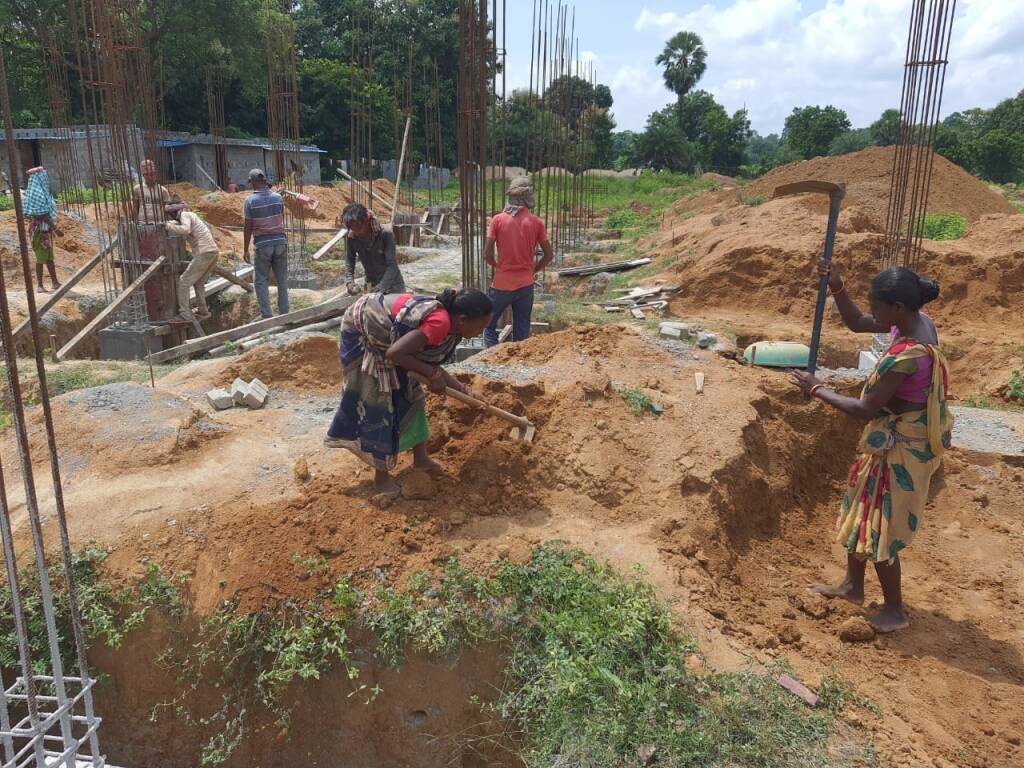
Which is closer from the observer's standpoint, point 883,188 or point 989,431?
point 989,431

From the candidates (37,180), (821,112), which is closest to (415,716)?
(37,180)

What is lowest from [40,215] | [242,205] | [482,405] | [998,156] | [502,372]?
[502,372]

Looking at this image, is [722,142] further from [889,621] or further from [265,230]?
[889,621]

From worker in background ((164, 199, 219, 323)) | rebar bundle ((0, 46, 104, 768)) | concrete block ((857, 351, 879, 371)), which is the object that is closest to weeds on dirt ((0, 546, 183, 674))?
rebar bundle ((0, 46, 104, 768))

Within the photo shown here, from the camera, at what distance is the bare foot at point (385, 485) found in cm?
408

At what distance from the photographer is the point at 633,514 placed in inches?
162

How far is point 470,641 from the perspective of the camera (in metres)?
3.38

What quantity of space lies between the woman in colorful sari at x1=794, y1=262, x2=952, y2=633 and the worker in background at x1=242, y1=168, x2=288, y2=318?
6.48 m

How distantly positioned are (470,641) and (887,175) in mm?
15000

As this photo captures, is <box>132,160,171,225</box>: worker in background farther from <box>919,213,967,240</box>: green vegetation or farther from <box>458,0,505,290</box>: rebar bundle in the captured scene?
<box>919,213,967,240</box>: green vegetation

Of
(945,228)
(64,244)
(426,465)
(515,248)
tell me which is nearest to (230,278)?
(515,248)

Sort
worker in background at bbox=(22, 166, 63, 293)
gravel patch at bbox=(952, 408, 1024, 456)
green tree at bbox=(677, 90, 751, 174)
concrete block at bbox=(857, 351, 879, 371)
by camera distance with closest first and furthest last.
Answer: gravel patch at bbox=(952, 408, 1024, 456) → concrete block at bbox=(857, 351, 879, 371) → worker in background at bbox=(22, 166, 63, 293) → green tree at bbox=(677, 90, 751, 174)

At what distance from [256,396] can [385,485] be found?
7.71 feet

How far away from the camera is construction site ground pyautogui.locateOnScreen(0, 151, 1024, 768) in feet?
11.0
